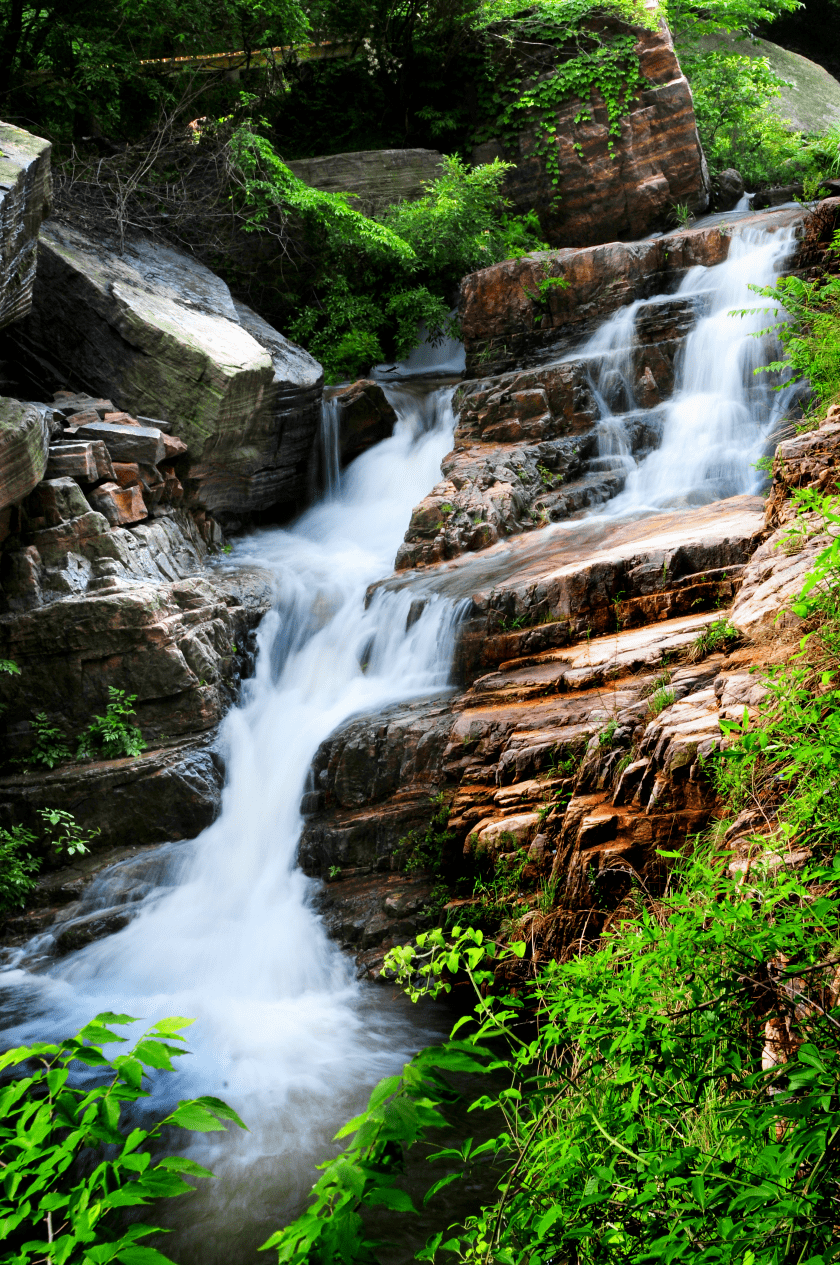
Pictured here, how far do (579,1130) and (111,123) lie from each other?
14.8 meters

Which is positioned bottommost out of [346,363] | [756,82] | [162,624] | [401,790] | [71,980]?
[71,980]

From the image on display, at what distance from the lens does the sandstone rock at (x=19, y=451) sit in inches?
295

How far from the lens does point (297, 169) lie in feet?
48.4

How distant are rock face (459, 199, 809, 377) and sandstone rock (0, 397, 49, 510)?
22.1ft

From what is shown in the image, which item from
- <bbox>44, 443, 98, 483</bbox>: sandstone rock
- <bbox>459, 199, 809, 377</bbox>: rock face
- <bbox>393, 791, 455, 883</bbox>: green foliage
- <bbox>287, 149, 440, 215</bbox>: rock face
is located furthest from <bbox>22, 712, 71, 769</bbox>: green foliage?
<bbox>287, 149, 440, 215</bbox>: rock face

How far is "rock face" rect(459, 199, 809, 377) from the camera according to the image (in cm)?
1194

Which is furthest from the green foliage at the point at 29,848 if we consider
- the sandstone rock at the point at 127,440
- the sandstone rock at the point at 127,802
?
the sandstone rock at the point at 127,440

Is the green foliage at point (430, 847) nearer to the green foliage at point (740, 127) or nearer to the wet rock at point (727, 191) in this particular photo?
the wet rock at point (727, 191)

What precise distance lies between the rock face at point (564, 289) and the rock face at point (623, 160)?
9.54ft

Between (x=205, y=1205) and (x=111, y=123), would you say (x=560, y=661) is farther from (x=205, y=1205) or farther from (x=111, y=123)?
(x=111, y=123)

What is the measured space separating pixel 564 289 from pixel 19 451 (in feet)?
26.5

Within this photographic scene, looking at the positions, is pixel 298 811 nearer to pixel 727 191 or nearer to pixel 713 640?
pixel 713 640

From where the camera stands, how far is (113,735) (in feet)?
26.2

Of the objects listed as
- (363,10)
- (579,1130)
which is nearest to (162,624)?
(579,1130)
